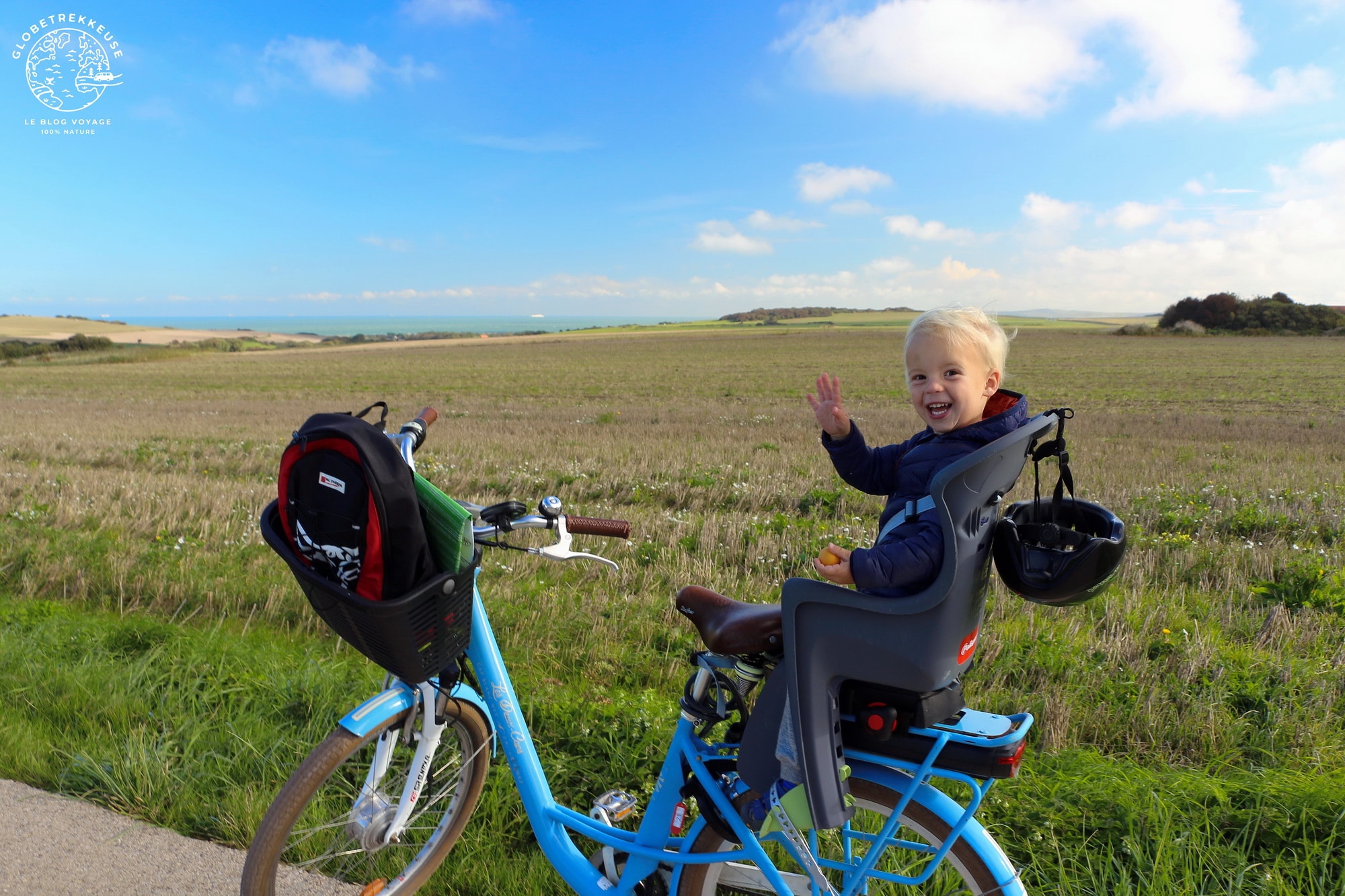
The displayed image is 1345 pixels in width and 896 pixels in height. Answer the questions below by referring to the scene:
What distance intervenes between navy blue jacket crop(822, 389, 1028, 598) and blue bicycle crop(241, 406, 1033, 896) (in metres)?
0.24

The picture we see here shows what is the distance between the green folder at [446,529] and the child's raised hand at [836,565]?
88 cm

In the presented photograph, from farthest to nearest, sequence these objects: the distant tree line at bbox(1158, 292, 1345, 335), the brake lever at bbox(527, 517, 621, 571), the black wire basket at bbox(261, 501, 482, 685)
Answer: the distant tree line at bbox(1158, 292, 1345, 335)
the brake lever at bbox(527, 517, 621, 571)
the black wire basket at bbox(261, 501, 482, 685)

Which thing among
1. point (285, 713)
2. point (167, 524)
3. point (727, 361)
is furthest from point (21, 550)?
Answer: point (727, 361)

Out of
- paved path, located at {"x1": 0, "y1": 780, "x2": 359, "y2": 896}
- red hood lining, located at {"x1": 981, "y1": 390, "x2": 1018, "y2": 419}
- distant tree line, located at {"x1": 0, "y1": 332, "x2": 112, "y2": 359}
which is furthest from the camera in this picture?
distant tree line, located at {"x1": 0, "y1": 332, "x2": 112, "y2": 359}

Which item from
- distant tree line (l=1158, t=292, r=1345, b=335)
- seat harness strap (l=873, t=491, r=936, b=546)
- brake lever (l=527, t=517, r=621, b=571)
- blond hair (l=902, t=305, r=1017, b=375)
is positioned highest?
distant tree line (l=1158, t=292, r=1345, b=335)

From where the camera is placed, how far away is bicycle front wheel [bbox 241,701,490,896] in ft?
7.79

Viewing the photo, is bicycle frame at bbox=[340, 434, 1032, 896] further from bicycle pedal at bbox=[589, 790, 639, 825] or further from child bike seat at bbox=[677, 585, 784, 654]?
child bike seat at bbox=[677, 585, 784, 654]

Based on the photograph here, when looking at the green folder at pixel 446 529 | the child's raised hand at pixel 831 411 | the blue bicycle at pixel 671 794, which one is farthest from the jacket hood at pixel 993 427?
the green folder at pixel 446 529

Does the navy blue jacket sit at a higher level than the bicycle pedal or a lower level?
higher

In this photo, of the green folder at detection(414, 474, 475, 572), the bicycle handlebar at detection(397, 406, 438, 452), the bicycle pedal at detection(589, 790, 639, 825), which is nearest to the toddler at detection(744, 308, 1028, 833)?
the bicycle pedal at detection(589, 790, 639, 825)

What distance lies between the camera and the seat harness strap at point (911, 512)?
1.71 meters

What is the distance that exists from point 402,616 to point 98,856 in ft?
6.52

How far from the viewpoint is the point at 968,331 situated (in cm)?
191

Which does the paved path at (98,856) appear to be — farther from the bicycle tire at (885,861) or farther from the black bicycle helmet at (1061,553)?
the black bicycle helmet at (1061,553)
